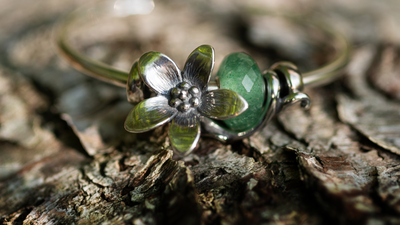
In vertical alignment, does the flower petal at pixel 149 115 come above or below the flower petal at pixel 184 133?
above

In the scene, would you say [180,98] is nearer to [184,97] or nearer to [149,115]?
[184,97]

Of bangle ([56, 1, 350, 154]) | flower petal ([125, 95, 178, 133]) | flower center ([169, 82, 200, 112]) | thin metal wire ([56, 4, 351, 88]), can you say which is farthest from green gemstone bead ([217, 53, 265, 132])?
thin metal wire ([56, 4, 351, 88])

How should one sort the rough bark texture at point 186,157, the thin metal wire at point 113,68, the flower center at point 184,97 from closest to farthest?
the rough bark texture at point 186,157 → the flower center at point 184,97 → the thin metal wire at point 113,68

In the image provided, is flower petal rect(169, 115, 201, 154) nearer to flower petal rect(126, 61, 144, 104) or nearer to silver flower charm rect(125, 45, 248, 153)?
silver flower charm rect(125, 45, 248, 153)

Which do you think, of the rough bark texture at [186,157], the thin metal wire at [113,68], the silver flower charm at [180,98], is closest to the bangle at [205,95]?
the silver flower charm at [180,98]

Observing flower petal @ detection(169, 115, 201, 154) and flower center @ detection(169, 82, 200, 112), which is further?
flower center @ detection(169, 82, 200, 112)

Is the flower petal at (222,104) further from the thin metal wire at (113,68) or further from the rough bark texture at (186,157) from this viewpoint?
the thin metal wire at (113,68)

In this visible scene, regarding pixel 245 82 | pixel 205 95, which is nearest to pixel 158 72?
pixel 205 95
